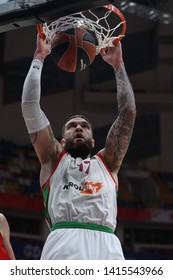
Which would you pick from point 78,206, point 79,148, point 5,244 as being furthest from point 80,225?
point 5,244

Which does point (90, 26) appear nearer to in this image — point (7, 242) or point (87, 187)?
point (87, 187)

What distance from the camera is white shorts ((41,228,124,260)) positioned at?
11.1 ft

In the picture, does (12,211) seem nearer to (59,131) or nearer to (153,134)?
(59,131)

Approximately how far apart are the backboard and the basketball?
0.48 metres

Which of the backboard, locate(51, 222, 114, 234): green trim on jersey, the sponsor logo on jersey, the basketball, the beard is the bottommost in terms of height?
locate(51, 222, 114, 234): green trim on jersey

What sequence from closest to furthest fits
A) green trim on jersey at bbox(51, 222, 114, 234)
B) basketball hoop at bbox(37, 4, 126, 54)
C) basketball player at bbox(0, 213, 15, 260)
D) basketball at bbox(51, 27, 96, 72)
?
green trim on jersey at bbox(51, 222, 114, 234) < basketball hoop at bbox(37, 4, 126, 54) < basketball at bbox(51, 27, 96, 72) < basketball player at bbox(0, 213, 15, 260)

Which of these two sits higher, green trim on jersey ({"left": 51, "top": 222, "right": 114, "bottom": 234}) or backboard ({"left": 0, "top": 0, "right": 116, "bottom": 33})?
backboard ({"left": 0, "top": 0, "right": 116, "bottom": 33})

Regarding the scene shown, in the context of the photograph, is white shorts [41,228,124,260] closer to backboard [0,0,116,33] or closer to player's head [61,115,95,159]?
player's head [61,115,95,159]

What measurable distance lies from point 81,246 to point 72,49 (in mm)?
1553

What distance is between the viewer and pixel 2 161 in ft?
50.5

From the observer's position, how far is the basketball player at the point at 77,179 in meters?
3.46

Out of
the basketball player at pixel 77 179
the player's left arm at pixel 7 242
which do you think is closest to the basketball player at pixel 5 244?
the player's left arm at pixel 7 242

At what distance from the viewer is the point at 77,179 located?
368cm

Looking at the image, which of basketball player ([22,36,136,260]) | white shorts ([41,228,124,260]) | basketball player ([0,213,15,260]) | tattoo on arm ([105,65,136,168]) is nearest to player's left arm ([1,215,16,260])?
basketball player ([0,213,15,260])
